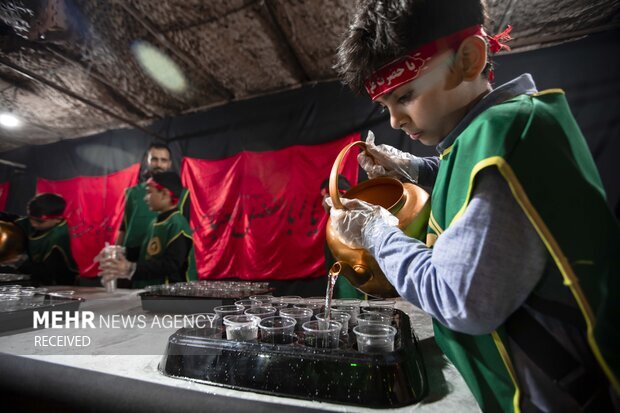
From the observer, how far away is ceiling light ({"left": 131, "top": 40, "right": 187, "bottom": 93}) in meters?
3.58

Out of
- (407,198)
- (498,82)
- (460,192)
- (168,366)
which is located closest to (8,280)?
(168,366)

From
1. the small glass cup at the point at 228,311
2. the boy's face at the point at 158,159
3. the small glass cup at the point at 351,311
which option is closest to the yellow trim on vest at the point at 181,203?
the boy's face at the point at 158,159

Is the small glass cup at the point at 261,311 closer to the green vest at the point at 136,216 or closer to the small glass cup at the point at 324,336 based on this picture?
the small glass cup at the point at 324,336

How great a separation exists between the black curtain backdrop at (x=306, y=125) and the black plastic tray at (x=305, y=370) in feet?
11.0

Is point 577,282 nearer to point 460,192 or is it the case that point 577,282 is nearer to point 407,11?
point 460,192

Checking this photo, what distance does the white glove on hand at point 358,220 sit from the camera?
0.94m

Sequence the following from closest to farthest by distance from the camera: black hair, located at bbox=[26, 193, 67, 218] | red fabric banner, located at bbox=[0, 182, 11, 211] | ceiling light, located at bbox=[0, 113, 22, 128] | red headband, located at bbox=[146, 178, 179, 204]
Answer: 1. red headband, located at bbox=[146, 178, 179, 204]
2. black hair, located at bbox=[26, 193, 67, 218]
3. ceiling light, located at bbox=[0, 113, 22, 128]
4. red fabric banner, located at bbox=[0, 182, 11, 211]

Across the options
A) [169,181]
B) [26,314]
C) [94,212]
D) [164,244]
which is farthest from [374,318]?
[94,212]

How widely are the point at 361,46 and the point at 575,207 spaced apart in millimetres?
Answer: 747

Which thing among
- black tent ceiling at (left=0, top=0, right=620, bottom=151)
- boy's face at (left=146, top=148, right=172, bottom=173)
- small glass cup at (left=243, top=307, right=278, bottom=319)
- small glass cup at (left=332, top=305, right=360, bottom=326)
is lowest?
small glass cup at (left=332, top=305, right=360, bottom=326)

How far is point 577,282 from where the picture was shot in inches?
22.7

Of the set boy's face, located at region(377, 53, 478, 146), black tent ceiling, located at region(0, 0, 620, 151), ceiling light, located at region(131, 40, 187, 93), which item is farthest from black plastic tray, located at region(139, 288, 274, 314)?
ceiling light, located at region(131, 40, 187, 93)

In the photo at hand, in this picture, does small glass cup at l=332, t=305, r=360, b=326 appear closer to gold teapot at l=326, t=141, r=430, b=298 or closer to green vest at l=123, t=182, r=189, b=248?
gold teapot at l=326, t=141, r=430, b=298

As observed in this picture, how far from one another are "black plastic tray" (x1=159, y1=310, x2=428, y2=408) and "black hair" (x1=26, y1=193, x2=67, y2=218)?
3.68m
